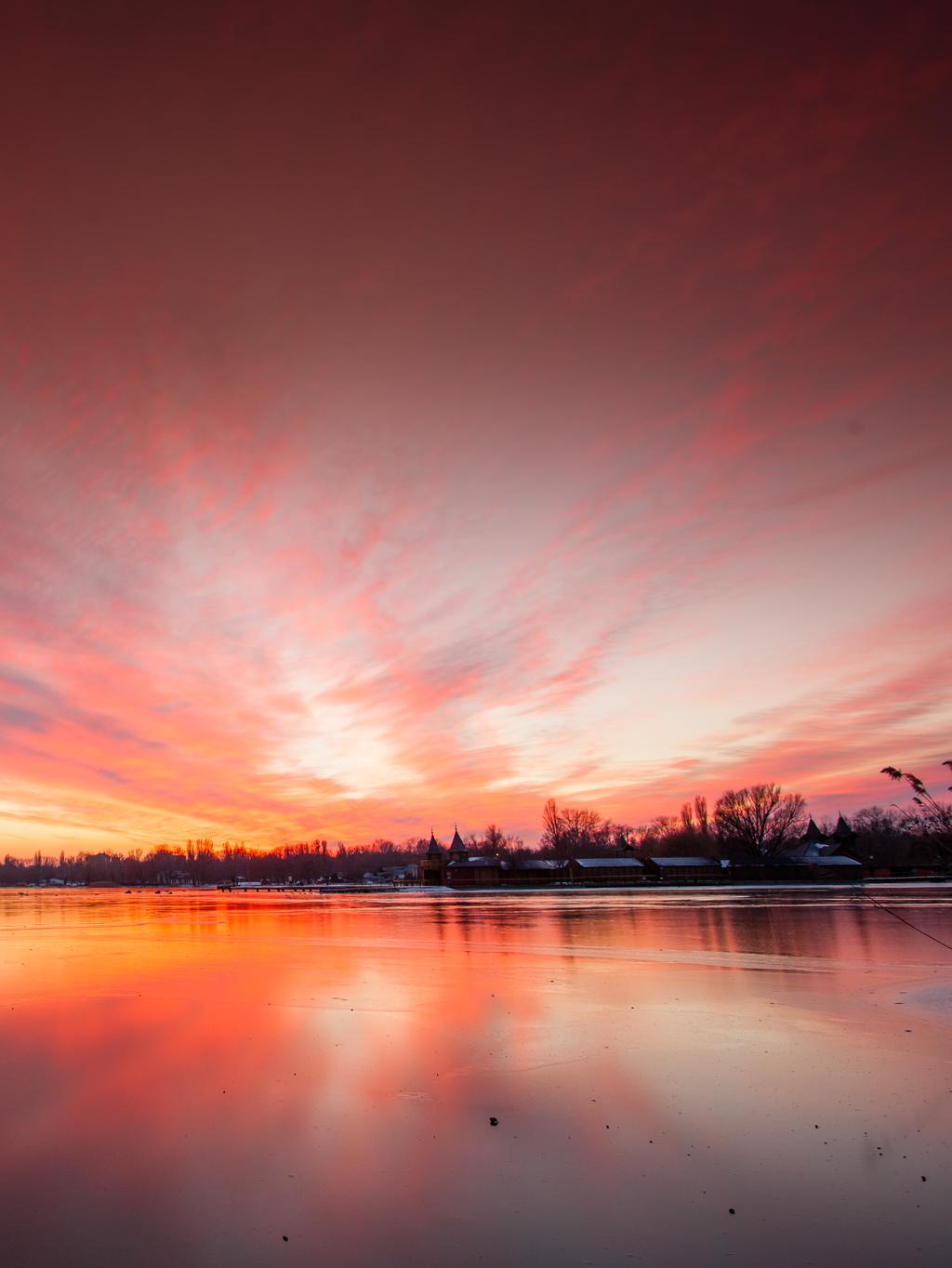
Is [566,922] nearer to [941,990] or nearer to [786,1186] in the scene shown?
[941,990]

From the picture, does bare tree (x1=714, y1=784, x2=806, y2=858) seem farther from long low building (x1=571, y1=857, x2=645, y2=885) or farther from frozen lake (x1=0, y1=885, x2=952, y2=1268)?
frozen lake (x1=0, y1=885, x2=952, y2=1268)

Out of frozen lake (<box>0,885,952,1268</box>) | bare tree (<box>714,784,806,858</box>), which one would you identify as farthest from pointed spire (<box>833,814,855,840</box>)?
frozen lake (<box>0,885,952,1268</box>)

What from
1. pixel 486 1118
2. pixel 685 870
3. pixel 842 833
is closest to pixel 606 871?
pixel 685 870

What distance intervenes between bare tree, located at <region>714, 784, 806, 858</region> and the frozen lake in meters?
108

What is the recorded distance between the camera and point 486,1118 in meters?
9.11

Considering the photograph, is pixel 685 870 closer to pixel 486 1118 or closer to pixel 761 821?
pixel 761 821

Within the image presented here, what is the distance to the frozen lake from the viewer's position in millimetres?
6414

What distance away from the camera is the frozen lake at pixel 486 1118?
6414 millimetres

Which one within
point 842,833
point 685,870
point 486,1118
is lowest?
point 685,870

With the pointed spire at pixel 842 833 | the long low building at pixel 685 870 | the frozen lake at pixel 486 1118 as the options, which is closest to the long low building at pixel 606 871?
the long low building at pixel 685 870

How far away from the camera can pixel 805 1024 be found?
13.2 meters

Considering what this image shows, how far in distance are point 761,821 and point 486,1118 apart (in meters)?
124

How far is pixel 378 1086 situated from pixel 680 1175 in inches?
182

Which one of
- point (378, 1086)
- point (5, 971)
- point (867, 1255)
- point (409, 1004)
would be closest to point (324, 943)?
point (5, 971)
